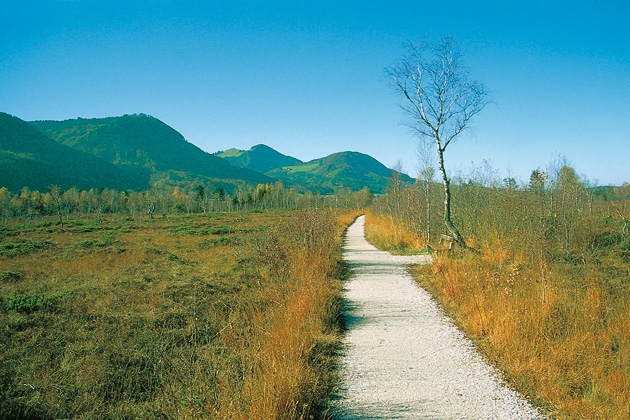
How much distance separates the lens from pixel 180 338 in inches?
292

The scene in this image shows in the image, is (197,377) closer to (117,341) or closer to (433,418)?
(433,418)

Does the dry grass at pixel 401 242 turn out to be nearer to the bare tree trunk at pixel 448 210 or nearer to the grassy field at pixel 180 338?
the bare tree trunk at pixel 448 210

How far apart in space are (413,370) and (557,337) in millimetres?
2165

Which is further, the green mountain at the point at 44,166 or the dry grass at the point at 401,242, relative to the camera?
the green mountain at the point at 44,166

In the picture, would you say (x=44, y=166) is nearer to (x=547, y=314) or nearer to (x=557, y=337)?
(x=547, y=314)

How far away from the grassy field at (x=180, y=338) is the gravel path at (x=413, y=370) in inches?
15.6

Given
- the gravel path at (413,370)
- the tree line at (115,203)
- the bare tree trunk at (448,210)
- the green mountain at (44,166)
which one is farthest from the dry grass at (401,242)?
the green mountain at (44,166)

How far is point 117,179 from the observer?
531ft

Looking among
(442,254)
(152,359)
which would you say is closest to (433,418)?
(152,359)

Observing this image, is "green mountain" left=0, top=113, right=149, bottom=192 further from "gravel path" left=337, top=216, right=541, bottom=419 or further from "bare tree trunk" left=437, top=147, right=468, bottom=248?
"gravel path" left=337, top=216, right=541, bottom=419

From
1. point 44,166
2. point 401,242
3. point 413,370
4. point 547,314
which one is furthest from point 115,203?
point 547,314

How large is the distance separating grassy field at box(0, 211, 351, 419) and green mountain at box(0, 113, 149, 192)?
423ft

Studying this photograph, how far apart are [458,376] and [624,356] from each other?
6.45 ft

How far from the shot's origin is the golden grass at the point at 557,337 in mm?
3945
